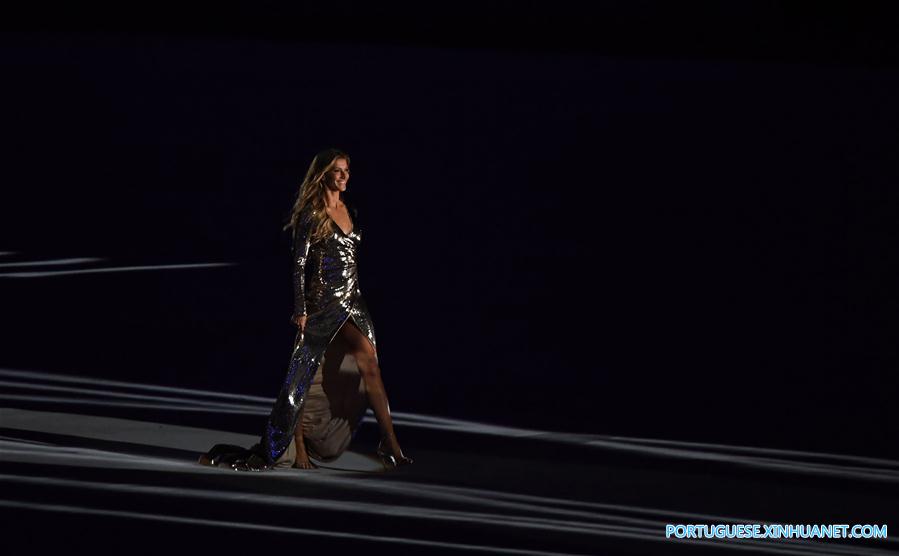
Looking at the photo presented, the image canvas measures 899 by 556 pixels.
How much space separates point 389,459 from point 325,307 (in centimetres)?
85

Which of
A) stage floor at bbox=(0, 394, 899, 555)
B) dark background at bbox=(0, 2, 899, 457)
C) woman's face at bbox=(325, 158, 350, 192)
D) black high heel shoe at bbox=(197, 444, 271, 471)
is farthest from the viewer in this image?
dark background at bbox=(0, 2, 899, 457)

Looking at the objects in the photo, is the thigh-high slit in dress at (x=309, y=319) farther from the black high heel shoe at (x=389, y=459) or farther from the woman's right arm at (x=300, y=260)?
the black high heel shoe at (x=389, y=459)

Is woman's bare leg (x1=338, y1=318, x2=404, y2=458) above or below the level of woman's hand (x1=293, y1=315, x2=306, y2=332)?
below

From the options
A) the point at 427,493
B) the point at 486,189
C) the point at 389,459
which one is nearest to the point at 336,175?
the point at 389,459

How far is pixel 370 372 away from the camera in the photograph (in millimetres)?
8047

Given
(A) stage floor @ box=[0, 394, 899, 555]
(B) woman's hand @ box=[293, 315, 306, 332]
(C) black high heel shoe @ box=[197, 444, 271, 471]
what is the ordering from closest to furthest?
(A) stage floor @ box=[0, 394, 899, 555] < (C) black high heel shoe @ box=[197, 444, 271, 471] < (B) woman's hand @ box=[293, 315, 306, 332]

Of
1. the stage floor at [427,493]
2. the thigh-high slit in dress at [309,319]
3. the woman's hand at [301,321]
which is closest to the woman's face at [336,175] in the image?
the thigh-high slit in dress at [309,319]

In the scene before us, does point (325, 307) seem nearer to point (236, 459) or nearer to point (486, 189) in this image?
point (236, 459)

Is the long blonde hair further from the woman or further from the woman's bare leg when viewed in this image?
the woman's bare leg

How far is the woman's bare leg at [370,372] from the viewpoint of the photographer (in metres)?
8.01

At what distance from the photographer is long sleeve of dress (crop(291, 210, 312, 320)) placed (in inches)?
314

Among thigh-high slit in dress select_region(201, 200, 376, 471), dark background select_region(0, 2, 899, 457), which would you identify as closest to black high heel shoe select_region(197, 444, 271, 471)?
thigh-high slit in dress select_region(201, 200, 376, 471)

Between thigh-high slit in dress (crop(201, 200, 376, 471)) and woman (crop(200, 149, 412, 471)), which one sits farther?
A: woman (crop(200, 149, 412, 471))

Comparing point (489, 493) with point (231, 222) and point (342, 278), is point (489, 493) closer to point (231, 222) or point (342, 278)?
point (342, 278)
